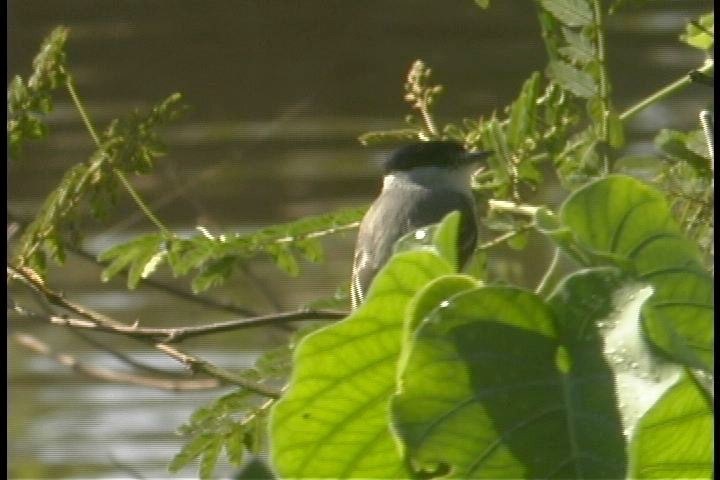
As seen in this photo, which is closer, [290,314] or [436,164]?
[290,314]

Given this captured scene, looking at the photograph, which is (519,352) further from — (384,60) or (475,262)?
(384,60)

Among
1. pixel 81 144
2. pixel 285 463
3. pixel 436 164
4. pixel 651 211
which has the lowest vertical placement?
pixel 285 463

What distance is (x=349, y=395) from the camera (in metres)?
0.69

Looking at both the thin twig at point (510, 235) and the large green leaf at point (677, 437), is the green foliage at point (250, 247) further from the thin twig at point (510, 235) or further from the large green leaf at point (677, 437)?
the large green leaf at point (677, 437)

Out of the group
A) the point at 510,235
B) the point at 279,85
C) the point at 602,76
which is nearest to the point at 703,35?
the point at 602,76

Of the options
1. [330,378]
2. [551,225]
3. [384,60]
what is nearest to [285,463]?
[330,378]

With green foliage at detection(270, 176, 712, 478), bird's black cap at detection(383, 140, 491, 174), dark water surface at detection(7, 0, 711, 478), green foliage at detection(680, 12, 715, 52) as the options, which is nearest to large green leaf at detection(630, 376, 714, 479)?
green foliage at detection(270, 176, 712, 478)

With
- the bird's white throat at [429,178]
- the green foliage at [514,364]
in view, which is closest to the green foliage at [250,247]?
the bird's white throat at [429,178]

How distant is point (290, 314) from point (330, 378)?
35.5 inches

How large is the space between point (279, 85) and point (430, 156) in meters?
0.79

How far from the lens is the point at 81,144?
332 cm

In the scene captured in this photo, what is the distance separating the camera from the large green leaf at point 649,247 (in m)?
0.70

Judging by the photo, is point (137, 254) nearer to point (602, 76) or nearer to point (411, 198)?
point (602, 76)

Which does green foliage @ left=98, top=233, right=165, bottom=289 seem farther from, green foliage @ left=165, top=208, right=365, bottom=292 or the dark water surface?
the dark water surface
